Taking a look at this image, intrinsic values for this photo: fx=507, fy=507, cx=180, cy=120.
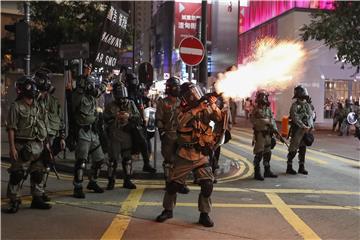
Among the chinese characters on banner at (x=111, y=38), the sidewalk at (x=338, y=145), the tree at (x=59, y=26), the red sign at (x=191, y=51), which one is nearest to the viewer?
the chinese characters on banner at (x=111, y=38)

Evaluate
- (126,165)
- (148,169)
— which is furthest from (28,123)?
(148,169)

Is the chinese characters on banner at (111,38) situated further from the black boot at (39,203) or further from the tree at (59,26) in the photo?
the tree at (59,26)

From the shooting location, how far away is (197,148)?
6410mm

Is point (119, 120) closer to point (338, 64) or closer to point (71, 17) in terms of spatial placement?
point (71, 17)

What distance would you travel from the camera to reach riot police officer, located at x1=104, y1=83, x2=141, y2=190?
8.66m

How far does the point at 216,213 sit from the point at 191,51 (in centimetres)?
480

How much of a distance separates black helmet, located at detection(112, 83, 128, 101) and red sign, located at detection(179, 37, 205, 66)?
2.51 m

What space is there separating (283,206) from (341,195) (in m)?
1.64

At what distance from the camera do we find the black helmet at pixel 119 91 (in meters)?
8.62

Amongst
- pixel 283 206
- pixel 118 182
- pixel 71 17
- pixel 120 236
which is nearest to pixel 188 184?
pixel 118 182

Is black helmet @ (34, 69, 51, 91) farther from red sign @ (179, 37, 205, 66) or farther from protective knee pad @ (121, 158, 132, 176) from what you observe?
red sign @ (179, 37, 205, 66)

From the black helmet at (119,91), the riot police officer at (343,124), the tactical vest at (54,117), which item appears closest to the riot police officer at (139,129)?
the black helmet at (119,91)

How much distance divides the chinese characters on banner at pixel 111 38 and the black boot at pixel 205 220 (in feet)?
17.0

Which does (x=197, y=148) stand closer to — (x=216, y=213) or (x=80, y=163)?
(x=216, y=213)
